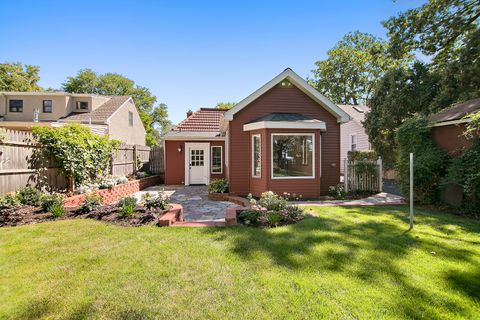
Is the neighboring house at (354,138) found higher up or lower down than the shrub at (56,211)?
higher up

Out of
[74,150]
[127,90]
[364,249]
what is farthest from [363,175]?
[127,90]

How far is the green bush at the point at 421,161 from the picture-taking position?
26.4 feet

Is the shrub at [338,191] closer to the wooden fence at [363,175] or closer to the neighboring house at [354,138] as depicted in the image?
the wooden fence at [363,175]

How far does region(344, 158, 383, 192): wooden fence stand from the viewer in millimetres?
10625

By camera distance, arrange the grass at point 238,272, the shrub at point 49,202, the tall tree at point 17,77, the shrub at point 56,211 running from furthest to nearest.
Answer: the tall tree at point 17,77 → the shrub at point 49,202 → the shrub at point 56,211 → the grass at point 238,272

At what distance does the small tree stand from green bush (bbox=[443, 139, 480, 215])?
39.3 ft

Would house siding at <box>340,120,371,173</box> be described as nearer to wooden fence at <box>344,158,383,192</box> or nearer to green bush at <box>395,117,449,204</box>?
wooden fence at <box>344,158,383,192</box>

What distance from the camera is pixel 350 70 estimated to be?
31812 mm

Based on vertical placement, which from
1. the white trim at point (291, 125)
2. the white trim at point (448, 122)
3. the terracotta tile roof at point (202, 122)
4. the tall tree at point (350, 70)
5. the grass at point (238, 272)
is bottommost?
the grass at point (238, 272)

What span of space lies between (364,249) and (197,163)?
11686 mm

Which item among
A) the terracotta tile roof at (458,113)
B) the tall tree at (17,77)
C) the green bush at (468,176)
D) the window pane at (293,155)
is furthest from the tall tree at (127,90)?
the green bush at (468,176)

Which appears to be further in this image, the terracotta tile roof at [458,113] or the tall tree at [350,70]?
the tall tree at [350,70]

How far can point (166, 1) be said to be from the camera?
912 cm

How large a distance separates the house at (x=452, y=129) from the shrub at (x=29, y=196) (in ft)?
40.7
